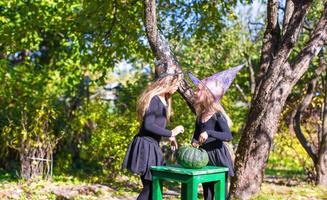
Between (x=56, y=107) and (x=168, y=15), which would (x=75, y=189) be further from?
(x=168, y=15)

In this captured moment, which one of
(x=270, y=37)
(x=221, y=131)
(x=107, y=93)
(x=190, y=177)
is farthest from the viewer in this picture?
(x=107, y=93)

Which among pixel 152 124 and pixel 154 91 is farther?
pixel 154 91

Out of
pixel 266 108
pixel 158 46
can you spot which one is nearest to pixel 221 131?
pixel 158 46

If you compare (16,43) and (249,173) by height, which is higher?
(16,43)

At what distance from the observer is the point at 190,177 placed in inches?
168

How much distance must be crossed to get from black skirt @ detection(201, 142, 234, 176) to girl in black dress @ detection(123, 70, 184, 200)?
0.53 m

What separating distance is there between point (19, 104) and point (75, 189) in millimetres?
2307

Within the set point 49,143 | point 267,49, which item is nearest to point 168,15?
point 267,49

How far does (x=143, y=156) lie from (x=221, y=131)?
0.87 m

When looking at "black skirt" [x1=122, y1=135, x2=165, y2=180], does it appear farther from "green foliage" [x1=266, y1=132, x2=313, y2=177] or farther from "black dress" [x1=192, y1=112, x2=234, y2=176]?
"green foliage" [x1=266, y1=132, x2=313, y2=177]

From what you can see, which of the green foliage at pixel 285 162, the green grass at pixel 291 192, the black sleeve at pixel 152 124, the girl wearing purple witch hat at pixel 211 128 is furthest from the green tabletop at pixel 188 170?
the green foliage at pixel 285 162

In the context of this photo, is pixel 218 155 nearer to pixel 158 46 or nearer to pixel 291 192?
pixel 158 46

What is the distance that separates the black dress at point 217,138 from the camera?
16.2 ft

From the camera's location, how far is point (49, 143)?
9039mm
